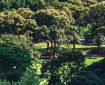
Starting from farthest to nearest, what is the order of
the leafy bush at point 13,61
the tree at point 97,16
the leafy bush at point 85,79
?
the tree at point 97,16 → the leafy bush at point 13,61 → the leafy bush at point 85,79

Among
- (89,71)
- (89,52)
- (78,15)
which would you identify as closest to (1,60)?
(89,71)

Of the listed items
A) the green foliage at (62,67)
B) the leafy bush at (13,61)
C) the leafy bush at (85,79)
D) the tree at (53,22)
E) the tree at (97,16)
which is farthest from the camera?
the tree at (97,16)

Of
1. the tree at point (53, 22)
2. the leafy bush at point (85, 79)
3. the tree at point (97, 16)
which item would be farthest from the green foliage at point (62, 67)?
the tree at point (97, 16)

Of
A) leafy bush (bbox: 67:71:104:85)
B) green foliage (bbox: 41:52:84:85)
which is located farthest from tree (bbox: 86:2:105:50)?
leafy bush (bbox: 67:71:104:85)

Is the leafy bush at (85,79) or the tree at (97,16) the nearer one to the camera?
the leafy bush at (85,79)

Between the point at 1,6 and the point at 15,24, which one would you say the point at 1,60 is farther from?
the point at 1,6

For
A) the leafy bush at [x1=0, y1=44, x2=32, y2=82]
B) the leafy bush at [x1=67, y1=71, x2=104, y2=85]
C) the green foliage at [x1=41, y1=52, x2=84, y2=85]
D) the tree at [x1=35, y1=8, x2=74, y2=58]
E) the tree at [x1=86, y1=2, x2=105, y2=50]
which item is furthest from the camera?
the tree at [x1=86, y1=2, x2=105, y2=50]

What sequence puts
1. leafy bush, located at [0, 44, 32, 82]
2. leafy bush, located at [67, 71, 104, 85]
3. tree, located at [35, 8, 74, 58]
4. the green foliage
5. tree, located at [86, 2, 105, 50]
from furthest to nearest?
tree, located at [86, 2, 105, 50]
tree, located at [35, 8, 74, 58]
leafy bush, located at [0, 44, 32, 82]
the green foliage
leafy bush, located at [67, 71, 104, 85]

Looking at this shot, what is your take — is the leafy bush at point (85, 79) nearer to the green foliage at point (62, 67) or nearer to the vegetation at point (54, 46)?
the vegetation at point (54, 46)

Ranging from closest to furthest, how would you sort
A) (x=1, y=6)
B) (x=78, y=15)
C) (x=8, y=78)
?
1. (x=8, y=78)
2. (x=78, y=15)
3. (x=1, y=6)

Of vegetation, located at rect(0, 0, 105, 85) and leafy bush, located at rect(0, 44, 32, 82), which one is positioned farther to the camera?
leafy bush, located at rect(0, 44, 32, 82)

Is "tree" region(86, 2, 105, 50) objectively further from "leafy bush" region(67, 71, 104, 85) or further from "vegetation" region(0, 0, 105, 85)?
"leafy bush" region(67, 71, 104, 85)
